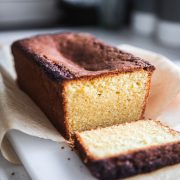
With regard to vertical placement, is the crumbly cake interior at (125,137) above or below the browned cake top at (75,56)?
below

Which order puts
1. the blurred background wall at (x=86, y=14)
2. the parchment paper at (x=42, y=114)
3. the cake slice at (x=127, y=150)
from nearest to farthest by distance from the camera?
the cake slice at (x=127, y=150), the parchment paper at (x=42, y=114), the blurred background wall at (x=86, y=14)

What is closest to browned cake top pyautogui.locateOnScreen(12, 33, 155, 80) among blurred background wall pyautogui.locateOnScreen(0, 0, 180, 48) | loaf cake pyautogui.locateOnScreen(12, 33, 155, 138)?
loaf cake pyautogui.locateOnScreen(12, 33, 155, 138)

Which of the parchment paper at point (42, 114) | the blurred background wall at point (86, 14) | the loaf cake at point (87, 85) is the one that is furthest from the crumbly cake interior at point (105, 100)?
the blurred background wall at point (86, 14)

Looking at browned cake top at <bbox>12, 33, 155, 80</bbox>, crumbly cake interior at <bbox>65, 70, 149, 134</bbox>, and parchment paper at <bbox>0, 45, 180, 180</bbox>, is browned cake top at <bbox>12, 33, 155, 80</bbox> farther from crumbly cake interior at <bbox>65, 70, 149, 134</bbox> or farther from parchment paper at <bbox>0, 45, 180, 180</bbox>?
parchment paper at <bbox>0, 45, 180, 180</bbox>

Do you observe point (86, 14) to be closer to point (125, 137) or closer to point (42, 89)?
point (42, 89)

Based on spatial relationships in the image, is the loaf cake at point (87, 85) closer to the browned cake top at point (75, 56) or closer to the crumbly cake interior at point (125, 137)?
the browned cake top at point (75, 56)

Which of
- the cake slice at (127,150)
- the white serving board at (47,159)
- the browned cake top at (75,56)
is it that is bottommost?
the white serving board at (47,159)

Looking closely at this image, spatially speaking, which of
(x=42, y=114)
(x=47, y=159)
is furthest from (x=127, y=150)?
(x=42, y=114)
